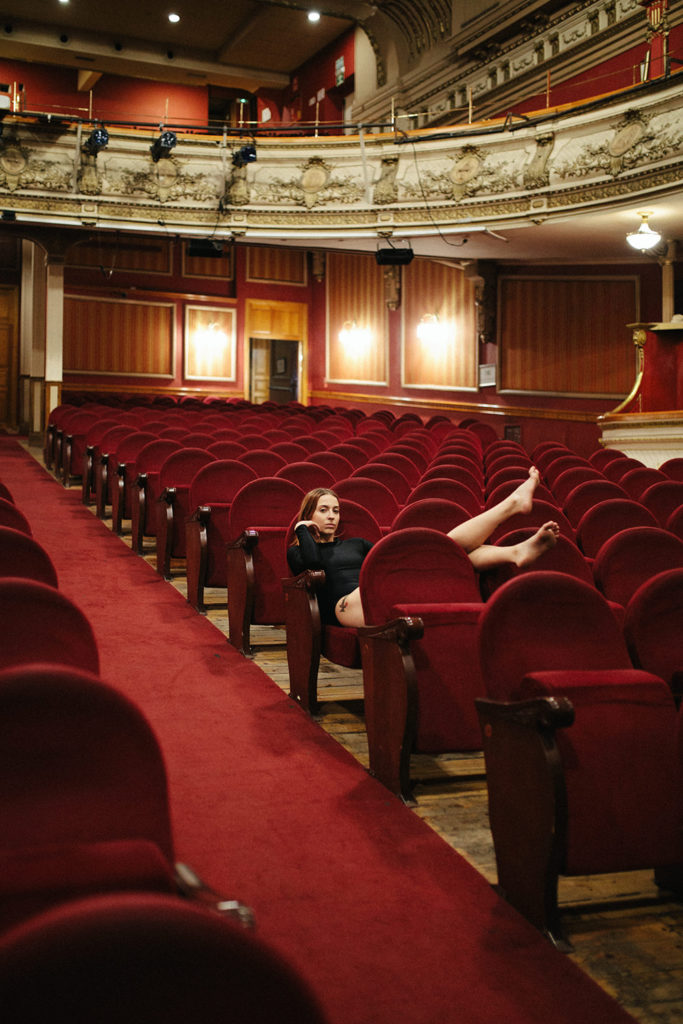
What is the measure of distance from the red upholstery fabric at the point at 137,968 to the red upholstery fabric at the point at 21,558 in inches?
59.4

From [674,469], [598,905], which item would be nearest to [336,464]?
[674,469]

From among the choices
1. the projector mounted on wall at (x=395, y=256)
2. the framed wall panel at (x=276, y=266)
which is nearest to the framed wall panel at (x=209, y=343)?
the framed wall panel at (x=276, y=266)

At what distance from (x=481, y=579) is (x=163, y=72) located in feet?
44.3

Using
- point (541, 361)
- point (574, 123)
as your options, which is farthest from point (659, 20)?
point (541, 361)

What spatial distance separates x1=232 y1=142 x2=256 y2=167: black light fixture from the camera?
9.98 meters

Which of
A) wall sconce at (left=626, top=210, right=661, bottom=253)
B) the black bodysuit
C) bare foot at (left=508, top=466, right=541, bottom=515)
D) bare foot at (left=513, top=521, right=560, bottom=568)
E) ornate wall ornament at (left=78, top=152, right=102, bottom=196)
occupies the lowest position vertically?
the black bodysuit

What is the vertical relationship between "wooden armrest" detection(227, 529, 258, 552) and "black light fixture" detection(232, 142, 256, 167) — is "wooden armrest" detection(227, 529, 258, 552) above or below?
below

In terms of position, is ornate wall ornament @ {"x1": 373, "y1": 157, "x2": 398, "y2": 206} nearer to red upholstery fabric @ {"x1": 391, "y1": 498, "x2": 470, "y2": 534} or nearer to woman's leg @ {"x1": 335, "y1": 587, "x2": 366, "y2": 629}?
red upholstery fabric @ {"x1": 391, "y1": 498, "x2": 470, "y2": 534}

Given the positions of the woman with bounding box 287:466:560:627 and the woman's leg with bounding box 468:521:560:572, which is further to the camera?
the woman with bounding box 287:466:560:627

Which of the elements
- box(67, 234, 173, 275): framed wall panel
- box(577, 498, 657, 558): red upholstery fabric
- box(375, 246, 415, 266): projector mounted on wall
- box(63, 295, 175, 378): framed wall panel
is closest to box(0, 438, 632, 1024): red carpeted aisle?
box(577, 498, 657, 558): red upholstery fabric

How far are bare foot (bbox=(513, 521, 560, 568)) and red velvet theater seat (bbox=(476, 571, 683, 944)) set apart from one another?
2.39 feet

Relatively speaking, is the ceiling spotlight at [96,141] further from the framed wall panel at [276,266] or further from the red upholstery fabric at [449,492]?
the red upholstery fabric at [449,492]

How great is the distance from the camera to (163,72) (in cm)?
1433

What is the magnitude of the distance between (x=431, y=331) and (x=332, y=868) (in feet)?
35.8
